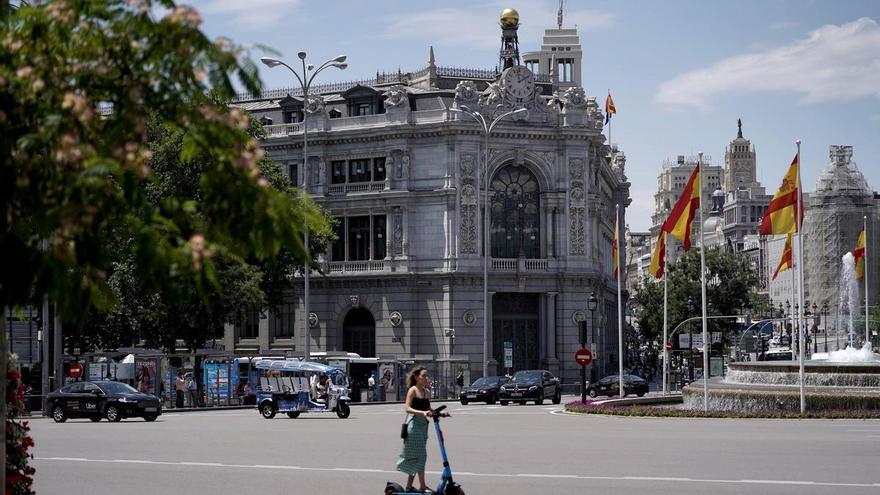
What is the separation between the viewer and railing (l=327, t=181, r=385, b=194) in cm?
7850

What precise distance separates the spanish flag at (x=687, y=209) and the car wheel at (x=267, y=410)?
14461mm

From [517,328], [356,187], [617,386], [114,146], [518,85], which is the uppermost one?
[518,85]

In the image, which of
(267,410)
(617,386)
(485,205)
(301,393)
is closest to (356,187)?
(485,205)

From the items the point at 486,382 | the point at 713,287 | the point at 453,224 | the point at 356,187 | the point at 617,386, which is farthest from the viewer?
the point at 713,287

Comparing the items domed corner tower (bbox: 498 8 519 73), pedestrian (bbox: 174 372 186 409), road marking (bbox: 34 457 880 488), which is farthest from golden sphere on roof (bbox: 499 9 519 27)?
road marking (bbox: 34 457 880 488)

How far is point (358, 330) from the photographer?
3140 inches

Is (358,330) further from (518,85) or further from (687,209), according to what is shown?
(687,209)

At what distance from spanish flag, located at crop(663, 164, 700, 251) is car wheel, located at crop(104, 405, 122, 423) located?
18976mm

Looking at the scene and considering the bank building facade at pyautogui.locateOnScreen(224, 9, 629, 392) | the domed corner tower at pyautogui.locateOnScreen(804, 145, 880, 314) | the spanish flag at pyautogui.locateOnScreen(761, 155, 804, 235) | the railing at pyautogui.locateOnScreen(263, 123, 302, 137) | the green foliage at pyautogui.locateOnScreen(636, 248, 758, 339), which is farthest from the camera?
the domed corner tower at pyautogui.locateOnScreen(804, 145, 880, 314)

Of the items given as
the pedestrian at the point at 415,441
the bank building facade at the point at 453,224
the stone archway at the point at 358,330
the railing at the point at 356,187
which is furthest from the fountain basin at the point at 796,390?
the stone archway at the point at 358,330

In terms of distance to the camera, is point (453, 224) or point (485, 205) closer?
point (485, 205)

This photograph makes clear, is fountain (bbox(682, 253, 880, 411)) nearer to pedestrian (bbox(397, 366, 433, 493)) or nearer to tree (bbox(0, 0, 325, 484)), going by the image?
pedestrian (bbox(397, 366, 433, 493))

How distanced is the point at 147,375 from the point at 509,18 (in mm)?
42543

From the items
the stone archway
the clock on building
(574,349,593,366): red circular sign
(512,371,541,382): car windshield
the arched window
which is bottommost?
(512,371,541,382): car windshield
